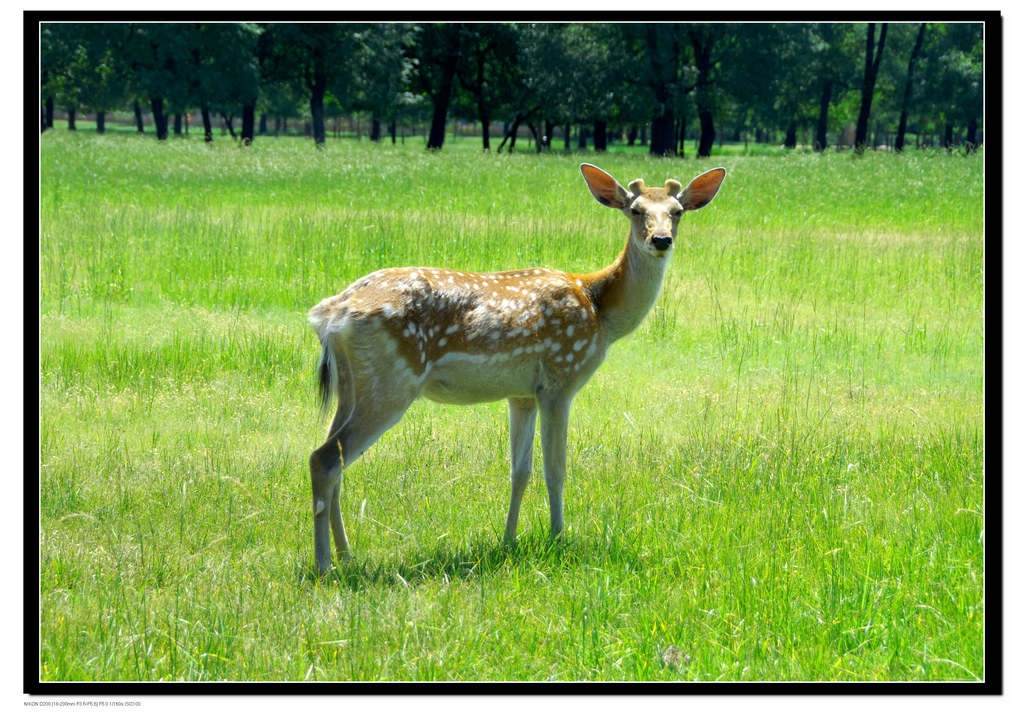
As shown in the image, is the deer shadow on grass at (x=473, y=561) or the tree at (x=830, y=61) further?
the tree at (x=830, y=61)

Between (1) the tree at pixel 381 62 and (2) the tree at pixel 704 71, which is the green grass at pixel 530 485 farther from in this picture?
(2) the tree at pixel 704 71

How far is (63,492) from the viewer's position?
Result: 5855 millimetres

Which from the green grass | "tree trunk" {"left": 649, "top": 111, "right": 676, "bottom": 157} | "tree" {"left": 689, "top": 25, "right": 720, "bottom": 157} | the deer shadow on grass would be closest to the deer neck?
the green grass

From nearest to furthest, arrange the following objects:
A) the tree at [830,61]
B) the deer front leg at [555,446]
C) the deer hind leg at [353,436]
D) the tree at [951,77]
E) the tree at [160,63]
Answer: the deer hind leg at [353,436]
the deer front leg at [555,446]
the tree at [160,63]
the tree at [951,77]
the tree at [830,61]

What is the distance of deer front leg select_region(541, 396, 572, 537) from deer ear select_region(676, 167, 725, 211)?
1197 mm

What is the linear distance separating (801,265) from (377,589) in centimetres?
921

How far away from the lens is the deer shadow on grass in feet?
16.2

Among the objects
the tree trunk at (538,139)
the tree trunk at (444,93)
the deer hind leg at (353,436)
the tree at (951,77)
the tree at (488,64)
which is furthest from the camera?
the tree trunk at (444,93)

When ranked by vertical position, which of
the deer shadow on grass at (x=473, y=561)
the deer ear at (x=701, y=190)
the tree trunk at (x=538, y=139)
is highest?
the tree trunk at (x=538, y=139)

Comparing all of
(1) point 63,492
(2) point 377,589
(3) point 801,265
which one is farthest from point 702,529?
(3) point 801,265

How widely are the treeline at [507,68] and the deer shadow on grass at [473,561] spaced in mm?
29548

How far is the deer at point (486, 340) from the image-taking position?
4859 millimetres

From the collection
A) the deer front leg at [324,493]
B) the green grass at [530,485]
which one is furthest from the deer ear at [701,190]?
the deer front leg at [324,493]

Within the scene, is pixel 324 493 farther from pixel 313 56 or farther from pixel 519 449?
pixel 313 56
